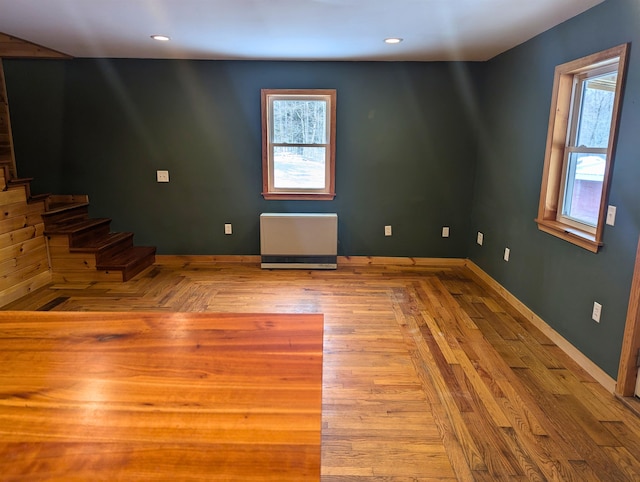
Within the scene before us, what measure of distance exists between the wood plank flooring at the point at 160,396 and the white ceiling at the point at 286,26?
2453 millimetres

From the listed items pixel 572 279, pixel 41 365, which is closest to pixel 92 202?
pixel 41 365

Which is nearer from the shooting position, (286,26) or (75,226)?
(286,26)

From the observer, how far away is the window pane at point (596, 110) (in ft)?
8.93

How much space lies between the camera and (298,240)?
481 centimetres

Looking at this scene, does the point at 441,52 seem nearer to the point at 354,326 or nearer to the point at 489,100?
the point at 489,100

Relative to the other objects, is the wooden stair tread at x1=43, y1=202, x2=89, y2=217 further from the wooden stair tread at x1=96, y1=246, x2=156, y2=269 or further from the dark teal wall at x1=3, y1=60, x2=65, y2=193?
the wooden stair tread at x1=96, y1=246, x2=156, y2=269

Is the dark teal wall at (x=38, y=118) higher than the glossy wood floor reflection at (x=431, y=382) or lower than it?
higher

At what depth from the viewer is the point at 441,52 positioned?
418 centimetres

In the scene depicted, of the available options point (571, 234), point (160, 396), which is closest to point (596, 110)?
point (571, 234)

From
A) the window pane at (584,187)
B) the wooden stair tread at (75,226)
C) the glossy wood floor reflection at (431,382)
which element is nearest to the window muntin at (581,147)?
the window pane at (584,187)

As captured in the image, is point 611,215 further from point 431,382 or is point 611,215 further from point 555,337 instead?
point 431,382

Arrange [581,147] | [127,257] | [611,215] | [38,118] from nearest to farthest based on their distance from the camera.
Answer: [611,215], [581,147], [127,257], [38,118]

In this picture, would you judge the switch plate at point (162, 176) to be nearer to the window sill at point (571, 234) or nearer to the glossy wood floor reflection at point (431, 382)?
the glossy wood floor reflection at point (431, 382)

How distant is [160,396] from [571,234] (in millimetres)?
2950
